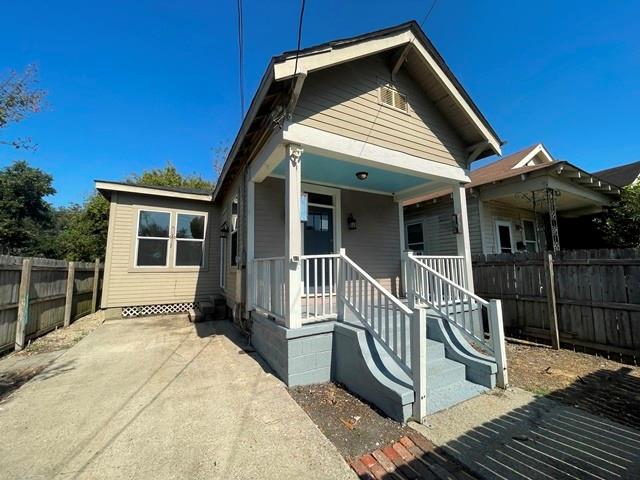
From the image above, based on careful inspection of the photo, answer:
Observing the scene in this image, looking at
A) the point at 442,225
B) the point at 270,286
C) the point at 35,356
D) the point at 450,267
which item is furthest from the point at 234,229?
the point at 442,225

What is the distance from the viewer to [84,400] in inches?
125

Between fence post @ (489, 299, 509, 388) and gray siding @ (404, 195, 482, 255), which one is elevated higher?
gray siding @ (404, 195, 482, 255)

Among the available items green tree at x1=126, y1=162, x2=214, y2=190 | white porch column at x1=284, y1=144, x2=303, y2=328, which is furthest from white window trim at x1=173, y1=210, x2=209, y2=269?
green tree at x1=126, y1=162, x2=214, y2=190

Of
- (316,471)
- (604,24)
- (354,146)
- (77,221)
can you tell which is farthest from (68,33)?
(77,221)

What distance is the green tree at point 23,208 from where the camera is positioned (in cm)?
2323

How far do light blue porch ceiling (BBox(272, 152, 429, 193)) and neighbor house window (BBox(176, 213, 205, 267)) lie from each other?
4327 mm

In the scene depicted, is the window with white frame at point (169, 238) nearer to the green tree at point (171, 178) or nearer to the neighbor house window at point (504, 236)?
the neighbor house window at point (504, 236)

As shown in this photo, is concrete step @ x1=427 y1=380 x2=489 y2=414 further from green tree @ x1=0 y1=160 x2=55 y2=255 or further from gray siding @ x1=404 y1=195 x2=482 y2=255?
green tree @ x1=0 y1=160 x2=55 y2=255

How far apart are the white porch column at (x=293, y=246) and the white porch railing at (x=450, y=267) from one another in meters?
2.47

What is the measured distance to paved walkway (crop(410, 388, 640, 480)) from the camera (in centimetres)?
→ 211

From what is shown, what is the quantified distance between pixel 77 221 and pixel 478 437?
2320 centimetres

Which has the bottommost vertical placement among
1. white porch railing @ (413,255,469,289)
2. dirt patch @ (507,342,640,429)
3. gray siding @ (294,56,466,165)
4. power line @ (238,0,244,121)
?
dirt patch @ (507,342,640,429)

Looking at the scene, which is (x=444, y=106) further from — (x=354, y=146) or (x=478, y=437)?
(x=478, y=437)

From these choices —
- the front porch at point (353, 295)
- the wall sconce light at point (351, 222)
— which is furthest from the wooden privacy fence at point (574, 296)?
the wall sconce light at point (351, 222)
